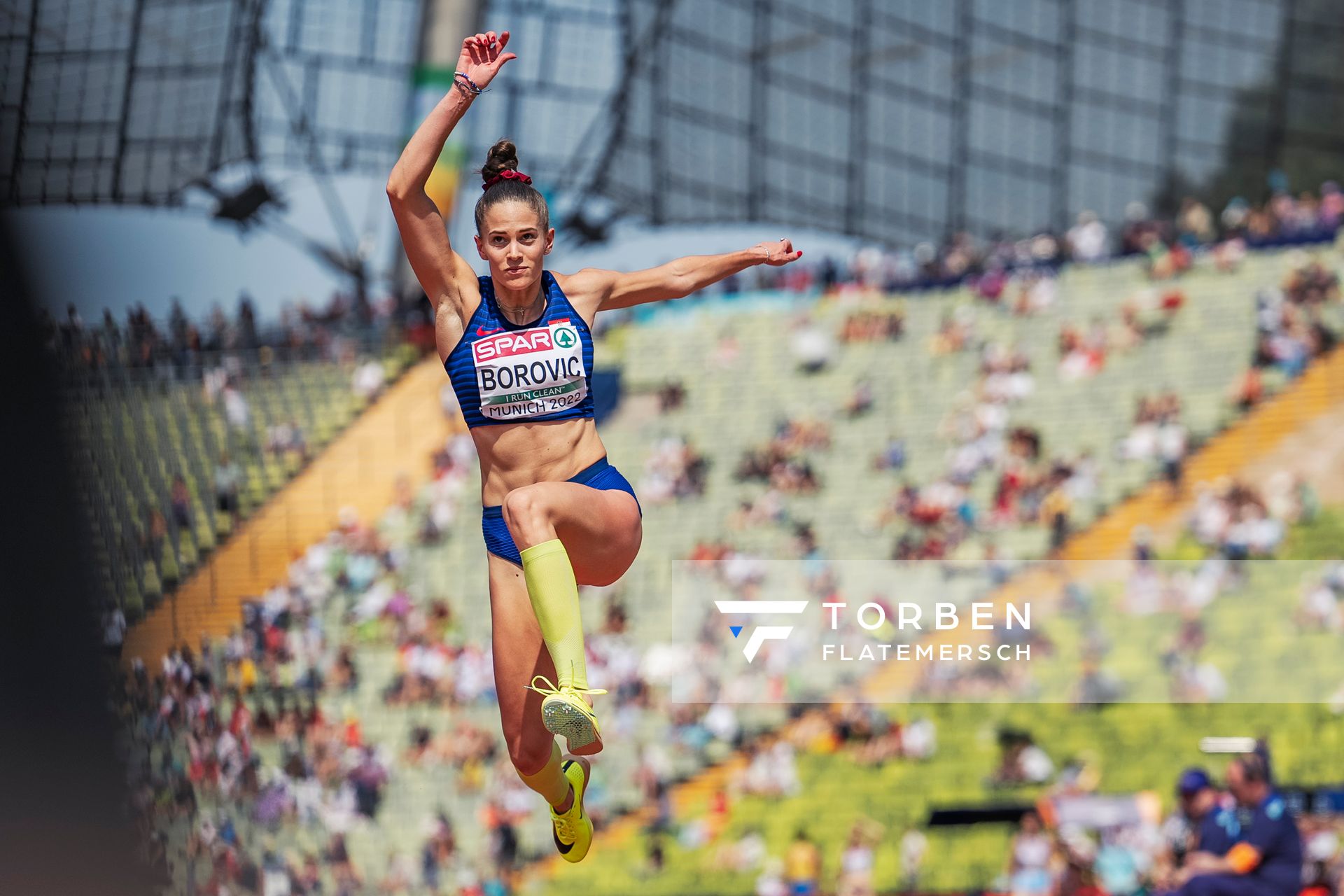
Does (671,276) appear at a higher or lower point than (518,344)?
higher

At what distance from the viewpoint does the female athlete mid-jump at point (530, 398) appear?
5.16 m

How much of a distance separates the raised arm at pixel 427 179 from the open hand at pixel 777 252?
1.00 metres

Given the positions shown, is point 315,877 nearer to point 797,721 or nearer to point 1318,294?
point 797,721

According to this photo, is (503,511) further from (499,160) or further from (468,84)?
(468,84)

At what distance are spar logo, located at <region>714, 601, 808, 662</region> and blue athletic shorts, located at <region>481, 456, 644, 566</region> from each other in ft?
32.6

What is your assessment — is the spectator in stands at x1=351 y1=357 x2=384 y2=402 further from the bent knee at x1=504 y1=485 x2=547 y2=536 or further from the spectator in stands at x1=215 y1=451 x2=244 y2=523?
the bent knee at x1=504 y1=485 x2=547 y2=536

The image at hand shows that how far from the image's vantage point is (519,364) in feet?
17.9

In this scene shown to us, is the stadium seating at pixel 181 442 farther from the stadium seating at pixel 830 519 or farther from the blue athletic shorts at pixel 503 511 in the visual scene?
the blue athletic shorts at pixel 503 511

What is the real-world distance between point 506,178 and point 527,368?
0.62 meters

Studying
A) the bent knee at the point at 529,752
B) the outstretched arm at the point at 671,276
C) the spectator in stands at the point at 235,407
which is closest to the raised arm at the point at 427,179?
the outstretched arm at the point at 671,276

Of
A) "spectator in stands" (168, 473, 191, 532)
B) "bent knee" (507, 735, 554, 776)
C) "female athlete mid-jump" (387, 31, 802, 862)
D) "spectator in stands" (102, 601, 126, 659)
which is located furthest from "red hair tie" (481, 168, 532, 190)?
"spectator in stands" (168, 473, 191, 532)

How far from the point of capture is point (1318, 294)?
18078 millimetres

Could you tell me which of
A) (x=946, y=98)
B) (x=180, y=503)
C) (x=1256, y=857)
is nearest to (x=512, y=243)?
(x=1256, y=857)

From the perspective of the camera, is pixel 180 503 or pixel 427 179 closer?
pixel 427 179
